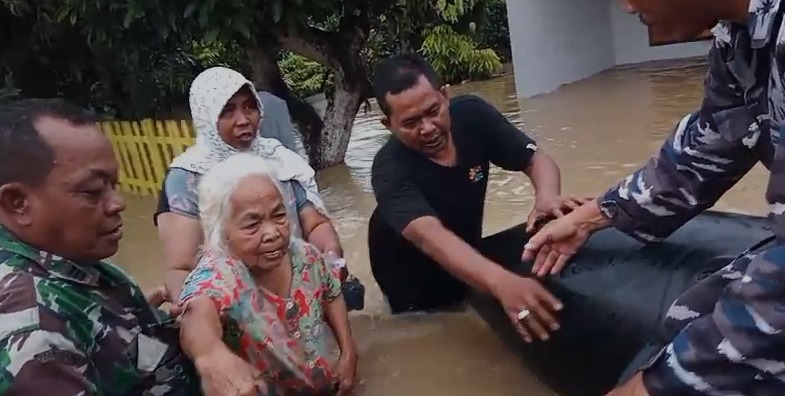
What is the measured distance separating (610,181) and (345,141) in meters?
3.24

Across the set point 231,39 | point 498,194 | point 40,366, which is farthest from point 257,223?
point 231,39

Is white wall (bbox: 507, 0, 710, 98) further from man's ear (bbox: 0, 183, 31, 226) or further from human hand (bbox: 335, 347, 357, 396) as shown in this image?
man's ear (bbox: 0, 183, 31, 226)

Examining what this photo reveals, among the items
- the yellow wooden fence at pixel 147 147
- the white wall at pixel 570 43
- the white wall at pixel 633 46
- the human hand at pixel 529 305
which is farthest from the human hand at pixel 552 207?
the white wall at pixel 633 46

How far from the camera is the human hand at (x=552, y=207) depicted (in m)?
2.93

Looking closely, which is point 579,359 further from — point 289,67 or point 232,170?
point 289,67

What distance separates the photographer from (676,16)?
1.54 meters

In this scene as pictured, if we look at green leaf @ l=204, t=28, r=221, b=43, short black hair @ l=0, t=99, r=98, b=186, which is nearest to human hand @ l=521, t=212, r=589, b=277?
short black hair @ l=0, t=99, r=98, b=186

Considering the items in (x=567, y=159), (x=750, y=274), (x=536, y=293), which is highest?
(x=750, y=274)

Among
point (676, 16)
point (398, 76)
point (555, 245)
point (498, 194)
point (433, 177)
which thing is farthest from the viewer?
point (498, 194)

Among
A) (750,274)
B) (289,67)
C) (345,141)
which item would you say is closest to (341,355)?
(750,274)

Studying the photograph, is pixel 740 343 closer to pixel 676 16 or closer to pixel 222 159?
pixel 676 16

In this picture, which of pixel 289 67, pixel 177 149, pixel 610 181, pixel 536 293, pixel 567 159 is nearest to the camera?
pixel 536 293

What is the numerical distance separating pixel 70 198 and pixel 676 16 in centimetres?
138

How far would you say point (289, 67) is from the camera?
15.1 m
